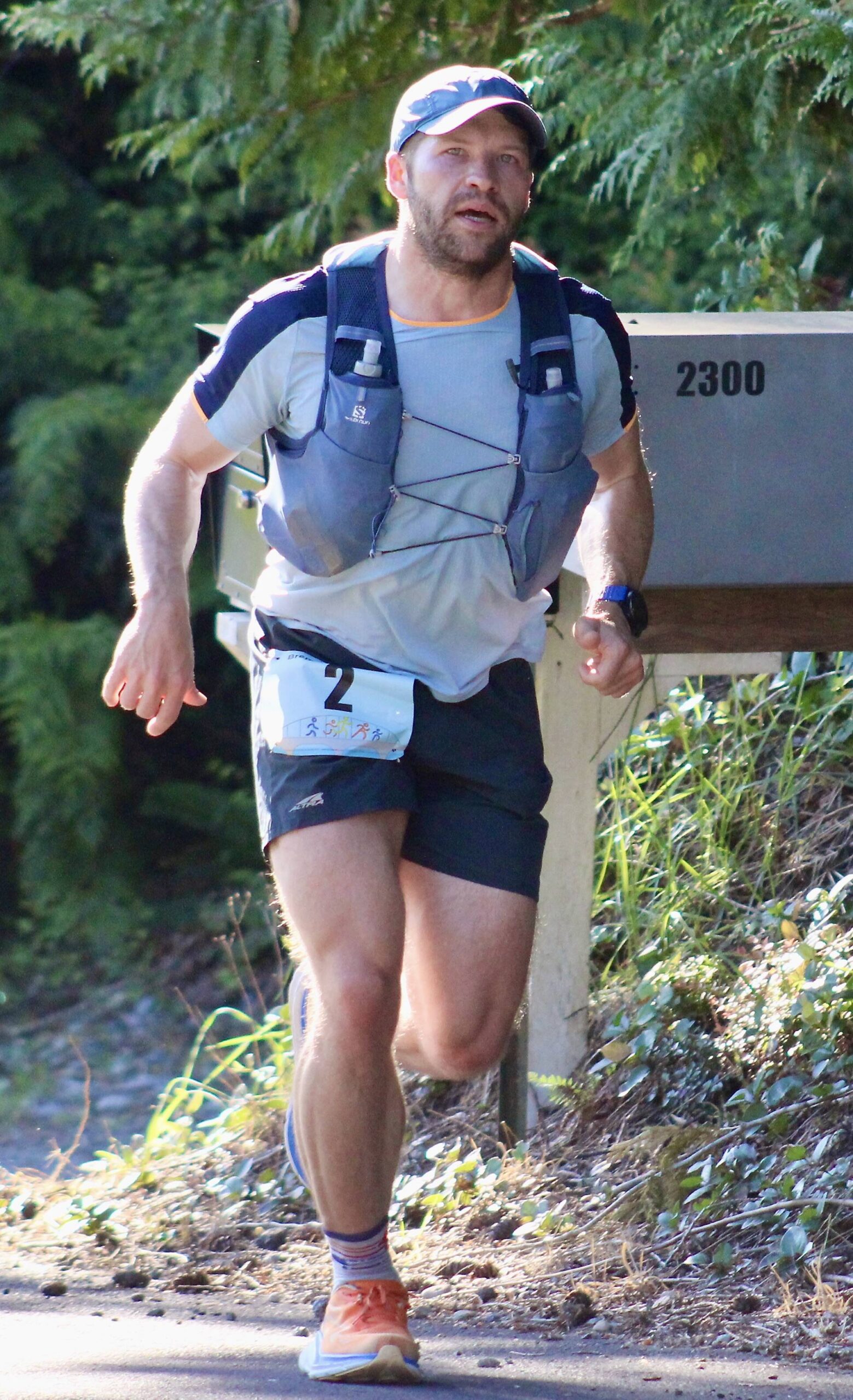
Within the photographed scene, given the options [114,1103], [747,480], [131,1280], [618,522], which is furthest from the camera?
[114,1103]

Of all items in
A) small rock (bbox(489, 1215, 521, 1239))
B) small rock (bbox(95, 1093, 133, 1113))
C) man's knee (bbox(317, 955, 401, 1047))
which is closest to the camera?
man's knee (bbox(317, 955, 401, 1047))

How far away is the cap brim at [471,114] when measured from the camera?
3064mm

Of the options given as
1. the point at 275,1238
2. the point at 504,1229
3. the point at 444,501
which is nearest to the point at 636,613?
the point at 444,501

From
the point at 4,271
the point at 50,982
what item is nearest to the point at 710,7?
the point at 4,271

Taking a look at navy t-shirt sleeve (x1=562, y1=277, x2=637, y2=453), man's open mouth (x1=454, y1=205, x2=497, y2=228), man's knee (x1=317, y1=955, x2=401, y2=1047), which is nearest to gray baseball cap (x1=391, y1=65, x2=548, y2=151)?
man's open mouth (x1=454, y1=205, x2=497, y2=228)

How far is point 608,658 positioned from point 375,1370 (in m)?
1.20

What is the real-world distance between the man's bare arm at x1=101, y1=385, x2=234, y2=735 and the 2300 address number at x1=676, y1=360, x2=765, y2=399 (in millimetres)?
1015

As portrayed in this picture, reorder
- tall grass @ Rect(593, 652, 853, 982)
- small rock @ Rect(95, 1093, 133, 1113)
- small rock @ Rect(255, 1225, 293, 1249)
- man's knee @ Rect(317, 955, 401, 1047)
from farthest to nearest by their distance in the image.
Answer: small rock @ Rect(95, 1093, 133, 1113) < tall grass @ Rect(593, 652, 853, 982) < small rock @ Rect(255, 1225, 293, 1249) < man's knee @ Rect(317, 955, 401, 1047)

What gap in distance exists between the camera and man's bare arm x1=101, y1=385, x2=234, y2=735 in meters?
2.86

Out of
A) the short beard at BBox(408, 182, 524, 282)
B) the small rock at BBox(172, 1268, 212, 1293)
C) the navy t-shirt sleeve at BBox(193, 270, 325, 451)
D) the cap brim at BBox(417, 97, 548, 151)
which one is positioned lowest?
the small rock at BBox(172, 1268, 212, 1293)

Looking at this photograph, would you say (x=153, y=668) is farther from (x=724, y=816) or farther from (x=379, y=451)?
(x=724, y=816)

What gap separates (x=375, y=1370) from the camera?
2.78 metres

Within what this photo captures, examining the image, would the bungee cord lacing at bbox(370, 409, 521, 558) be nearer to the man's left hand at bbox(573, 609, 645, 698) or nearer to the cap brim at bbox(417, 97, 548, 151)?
the man's left hand at bbox(573, 609, 645, 698)

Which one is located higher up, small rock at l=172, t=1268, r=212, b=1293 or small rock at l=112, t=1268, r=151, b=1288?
small rock at l=112, t=1268, r=151, b=1288
